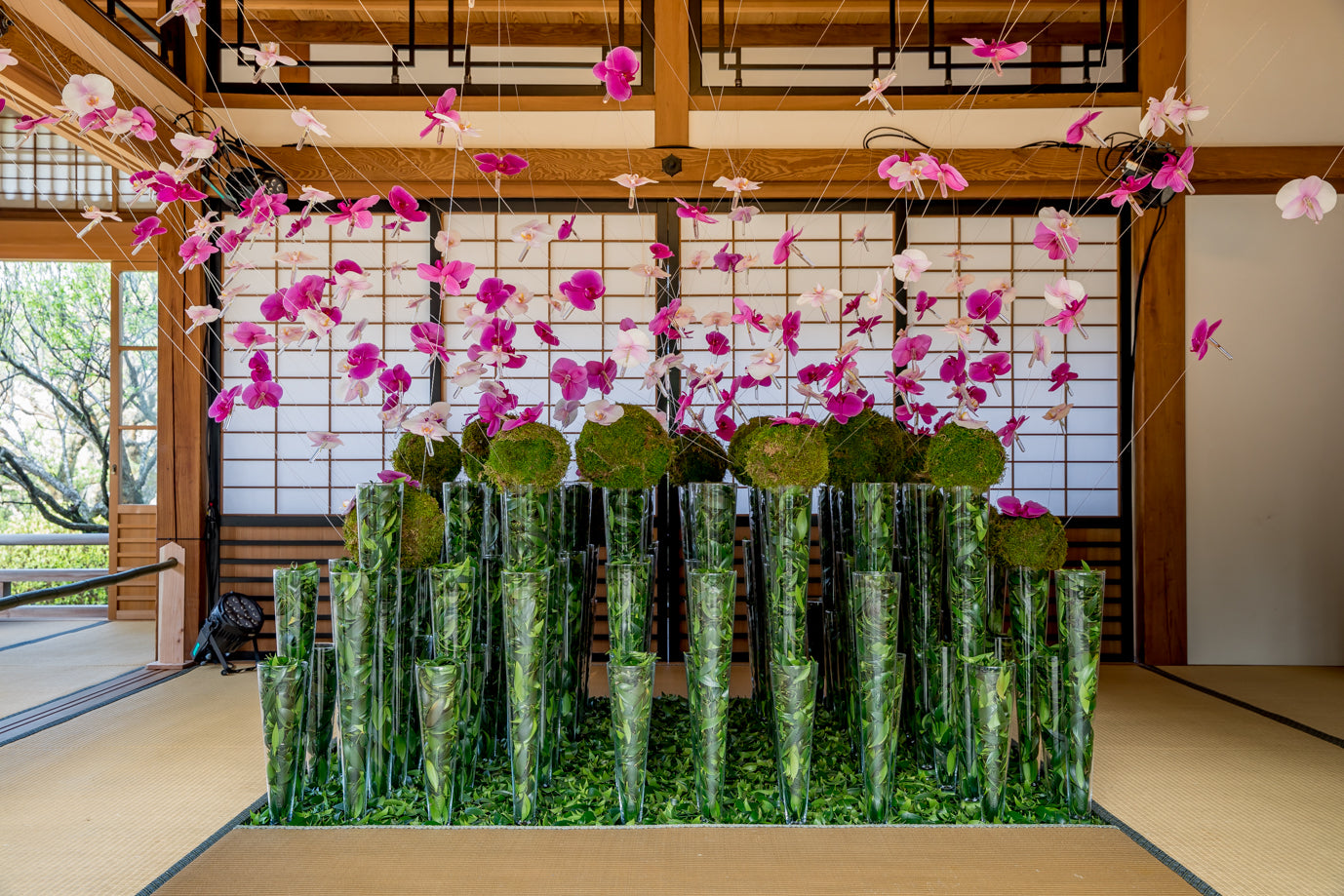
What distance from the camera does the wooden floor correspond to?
137cm

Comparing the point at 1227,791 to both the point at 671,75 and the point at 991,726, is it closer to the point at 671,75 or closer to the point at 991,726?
the point at 991,726

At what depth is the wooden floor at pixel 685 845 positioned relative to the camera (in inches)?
54.1

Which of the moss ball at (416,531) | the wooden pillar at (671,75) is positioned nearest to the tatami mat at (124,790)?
the moss ball at (416,531)

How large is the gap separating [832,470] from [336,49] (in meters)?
3.82

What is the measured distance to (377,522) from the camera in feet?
5.13

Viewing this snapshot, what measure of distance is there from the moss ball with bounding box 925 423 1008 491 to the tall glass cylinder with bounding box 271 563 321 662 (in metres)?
1.34

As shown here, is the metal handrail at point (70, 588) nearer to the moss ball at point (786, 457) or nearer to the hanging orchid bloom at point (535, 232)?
the hanging orchid bloom at point (535, 232)

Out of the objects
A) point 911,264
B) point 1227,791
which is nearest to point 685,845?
point 911,264

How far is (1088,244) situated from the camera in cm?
359

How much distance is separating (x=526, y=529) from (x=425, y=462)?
1.26 ft

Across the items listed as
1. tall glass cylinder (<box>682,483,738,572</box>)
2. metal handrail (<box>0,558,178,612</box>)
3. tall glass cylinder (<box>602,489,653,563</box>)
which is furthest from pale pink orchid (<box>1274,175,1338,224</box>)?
metal handrail (<box>0,558,178,612</box>)

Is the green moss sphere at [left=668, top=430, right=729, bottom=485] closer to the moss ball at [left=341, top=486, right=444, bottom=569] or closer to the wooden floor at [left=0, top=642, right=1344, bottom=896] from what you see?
the moss ball at [left=341, top=486, right=444, bottom=569]

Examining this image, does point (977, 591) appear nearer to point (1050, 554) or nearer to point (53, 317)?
point (1050, 554)

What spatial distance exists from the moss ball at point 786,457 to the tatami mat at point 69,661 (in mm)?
2873
